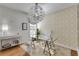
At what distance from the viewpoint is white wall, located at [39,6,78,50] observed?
4.40 ft

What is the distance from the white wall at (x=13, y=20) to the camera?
1.32 metres

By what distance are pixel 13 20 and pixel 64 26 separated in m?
0.74

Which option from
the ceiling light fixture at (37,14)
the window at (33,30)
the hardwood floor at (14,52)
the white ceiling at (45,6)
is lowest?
the hardwood floor at (14,52)

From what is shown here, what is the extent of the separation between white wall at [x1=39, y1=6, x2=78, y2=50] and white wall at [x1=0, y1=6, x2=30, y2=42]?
27 centimetres

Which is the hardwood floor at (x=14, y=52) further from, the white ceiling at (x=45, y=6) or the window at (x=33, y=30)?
the white ceiling at (x=45, y=6)

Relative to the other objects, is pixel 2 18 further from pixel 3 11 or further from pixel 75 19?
pixel 75 19

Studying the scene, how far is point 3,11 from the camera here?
133 centimetres

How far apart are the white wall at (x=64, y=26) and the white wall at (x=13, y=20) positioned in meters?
0.27

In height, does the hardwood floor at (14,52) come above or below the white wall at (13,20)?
below

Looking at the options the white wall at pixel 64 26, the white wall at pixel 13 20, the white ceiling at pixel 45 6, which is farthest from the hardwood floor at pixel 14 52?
the white ceiling at pixel 45 6

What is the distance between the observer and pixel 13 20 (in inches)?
52.3

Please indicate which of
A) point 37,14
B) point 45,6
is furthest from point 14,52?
point 45,6

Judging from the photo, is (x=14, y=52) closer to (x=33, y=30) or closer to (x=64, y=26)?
(x=33, y=30)

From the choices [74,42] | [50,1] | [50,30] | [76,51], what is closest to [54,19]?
[50,30]
